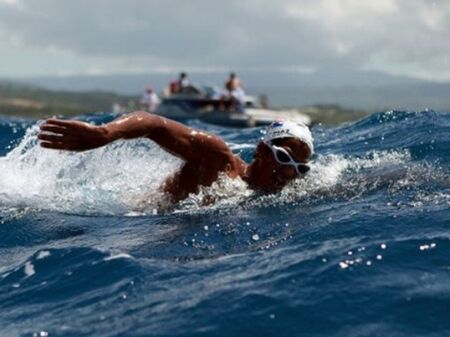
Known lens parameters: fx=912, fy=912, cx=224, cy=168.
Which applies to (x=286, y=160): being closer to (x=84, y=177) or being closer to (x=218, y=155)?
(x=218, y=155)

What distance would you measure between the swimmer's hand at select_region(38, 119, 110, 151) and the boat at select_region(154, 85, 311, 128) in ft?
92.5

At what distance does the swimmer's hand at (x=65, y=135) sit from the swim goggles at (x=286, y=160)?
5.76ft

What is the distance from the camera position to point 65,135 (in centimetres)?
625

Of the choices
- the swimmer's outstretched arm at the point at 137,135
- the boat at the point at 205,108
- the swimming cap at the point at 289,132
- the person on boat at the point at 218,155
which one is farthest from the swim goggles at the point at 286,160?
the boat at the point at 205,108

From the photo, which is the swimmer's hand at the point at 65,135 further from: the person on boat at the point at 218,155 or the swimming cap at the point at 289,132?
the swimming cap at the point at 289,132

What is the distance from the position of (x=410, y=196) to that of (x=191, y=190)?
176 cm

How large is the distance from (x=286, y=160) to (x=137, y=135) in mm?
1372

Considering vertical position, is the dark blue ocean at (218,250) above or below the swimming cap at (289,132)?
below

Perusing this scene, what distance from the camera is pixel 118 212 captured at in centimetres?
759

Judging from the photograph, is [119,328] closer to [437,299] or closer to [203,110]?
[437,299]

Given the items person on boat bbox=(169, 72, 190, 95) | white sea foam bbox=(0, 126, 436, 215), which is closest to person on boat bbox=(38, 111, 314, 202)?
white sea foam bbox=(0, 126, 436, 215)

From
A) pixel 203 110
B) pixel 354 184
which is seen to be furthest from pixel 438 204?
pixel 203 110

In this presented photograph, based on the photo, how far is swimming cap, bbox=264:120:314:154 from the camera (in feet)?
24.8

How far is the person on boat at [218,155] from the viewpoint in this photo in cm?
706
